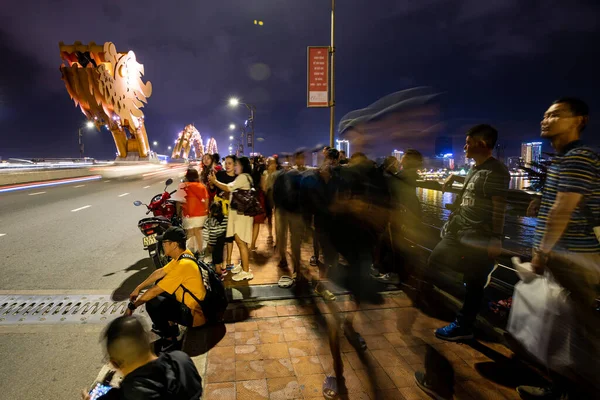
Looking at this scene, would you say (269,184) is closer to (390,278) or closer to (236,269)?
(236,269)

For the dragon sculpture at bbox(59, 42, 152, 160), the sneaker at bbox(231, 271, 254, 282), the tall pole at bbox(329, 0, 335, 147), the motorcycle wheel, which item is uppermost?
the dragon sculpture at bbox(59, 42, 152, 160)

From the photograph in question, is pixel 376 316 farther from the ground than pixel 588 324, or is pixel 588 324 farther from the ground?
pixel 588 324

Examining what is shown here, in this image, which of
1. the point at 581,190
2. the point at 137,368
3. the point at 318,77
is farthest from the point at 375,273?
the point at 318,77

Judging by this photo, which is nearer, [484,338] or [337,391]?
[337,391]

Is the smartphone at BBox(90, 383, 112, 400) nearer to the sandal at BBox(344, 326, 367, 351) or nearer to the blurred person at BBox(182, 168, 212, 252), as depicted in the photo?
the sandal at BBox(344, 326, 367, 351)

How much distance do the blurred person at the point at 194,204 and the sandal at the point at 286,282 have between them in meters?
1.74

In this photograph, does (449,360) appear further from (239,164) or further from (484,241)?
(239,164)

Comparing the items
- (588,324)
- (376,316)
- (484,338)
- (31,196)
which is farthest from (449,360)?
(31,196)

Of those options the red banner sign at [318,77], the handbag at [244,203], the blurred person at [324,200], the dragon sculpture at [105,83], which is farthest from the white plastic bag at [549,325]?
the dragon sculpture at [105,83]

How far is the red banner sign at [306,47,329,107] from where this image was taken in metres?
10.2

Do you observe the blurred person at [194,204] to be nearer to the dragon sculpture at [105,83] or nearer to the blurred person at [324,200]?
the blurred person at [324,200]

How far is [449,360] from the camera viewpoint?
119 inches

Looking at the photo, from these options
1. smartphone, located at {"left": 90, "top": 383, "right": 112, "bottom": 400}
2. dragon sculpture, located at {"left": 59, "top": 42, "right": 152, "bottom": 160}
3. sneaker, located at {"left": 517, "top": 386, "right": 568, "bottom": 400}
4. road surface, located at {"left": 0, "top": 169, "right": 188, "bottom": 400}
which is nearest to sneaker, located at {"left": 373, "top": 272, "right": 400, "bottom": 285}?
sneaker, located at {"left": 517, "top": 386, "right": 568, "bottom": 400}

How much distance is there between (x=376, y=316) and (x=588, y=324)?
81.8 inches
